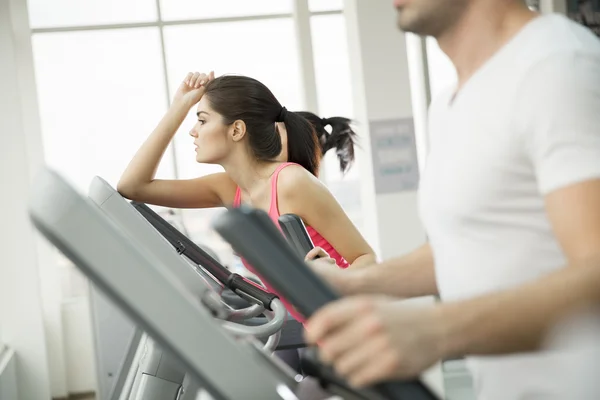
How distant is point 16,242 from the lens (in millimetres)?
4805

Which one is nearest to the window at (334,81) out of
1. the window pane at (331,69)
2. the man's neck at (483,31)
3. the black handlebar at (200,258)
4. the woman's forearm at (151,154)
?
the window pane at (331,69)

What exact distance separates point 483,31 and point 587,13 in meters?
3.65

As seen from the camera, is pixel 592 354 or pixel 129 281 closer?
pixel 129 281

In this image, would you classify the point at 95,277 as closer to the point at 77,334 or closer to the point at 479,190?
the point at 479,190

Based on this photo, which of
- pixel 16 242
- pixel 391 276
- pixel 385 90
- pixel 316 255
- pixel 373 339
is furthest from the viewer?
pixel 385 90

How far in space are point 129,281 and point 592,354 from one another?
48 centimetres

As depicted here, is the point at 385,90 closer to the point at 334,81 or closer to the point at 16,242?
the point at 334,81

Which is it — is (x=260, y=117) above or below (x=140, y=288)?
above

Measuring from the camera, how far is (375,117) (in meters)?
4.94

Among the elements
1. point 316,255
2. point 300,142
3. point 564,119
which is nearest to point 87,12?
point 300,142

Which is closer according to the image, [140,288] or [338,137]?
[140,288]

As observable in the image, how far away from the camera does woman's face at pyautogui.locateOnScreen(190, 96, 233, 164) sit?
8.63 feet

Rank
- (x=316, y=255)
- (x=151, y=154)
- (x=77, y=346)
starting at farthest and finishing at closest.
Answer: (x=77, y=346)
(x=151, y=154)
(x=316, y=255)

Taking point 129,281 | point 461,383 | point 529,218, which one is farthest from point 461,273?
point 461,383
